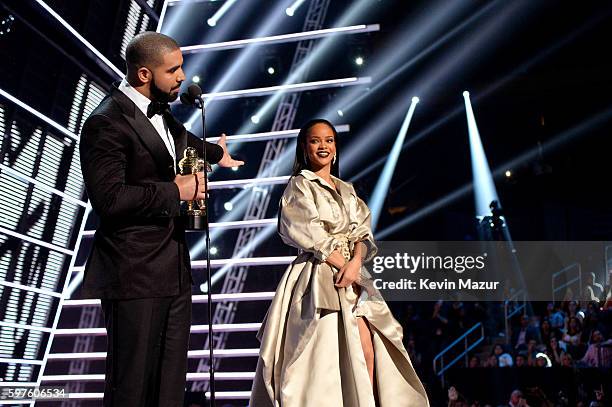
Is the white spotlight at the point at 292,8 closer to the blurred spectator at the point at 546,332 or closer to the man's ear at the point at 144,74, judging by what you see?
the man's ear at the point at 144,74

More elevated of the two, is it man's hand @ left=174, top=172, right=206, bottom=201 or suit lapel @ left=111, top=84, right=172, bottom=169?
suit lapel @ left=111, top=84, right=172, bottom=169

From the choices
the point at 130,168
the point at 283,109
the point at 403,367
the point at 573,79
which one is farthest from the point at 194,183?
the point at 573,79

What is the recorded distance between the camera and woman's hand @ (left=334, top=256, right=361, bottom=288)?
3.75 m

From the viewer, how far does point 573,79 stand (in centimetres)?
1149

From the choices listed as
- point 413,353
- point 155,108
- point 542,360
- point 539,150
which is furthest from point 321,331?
point 539,150

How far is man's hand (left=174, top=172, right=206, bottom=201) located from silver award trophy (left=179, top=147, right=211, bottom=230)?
104 mm

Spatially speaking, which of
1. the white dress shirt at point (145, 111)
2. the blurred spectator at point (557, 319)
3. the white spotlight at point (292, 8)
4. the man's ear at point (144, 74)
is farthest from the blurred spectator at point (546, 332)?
the man's ear at point (144, 74)

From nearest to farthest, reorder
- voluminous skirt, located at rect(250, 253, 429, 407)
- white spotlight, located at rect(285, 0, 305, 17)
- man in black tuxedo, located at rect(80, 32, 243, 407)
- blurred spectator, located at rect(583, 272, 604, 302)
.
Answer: man in black tuxedo, located at rect(80, 32, 243, 407), voluminous skirt, located at rect(250, 253, 429, 407), white spotlight, located at rect(285, 0, 305, 17), blurred spectator, located at rect(583, 272, 604, 302)

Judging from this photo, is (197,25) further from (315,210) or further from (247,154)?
(315,210)

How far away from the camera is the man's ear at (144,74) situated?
2459 millimetres

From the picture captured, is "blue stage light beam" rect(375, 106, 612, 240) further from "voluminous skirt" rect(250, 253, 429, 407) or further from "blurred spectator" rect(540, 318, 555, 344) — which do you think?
"voluminous skirt" rect(250, 253, 429, 407)

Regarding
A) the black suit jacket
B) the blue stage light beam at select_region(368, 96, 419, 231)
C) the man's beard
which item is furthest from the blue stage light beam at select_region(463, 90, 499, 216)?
the black suit jacket

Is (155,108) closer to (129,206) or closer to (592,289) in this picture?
(129,206)

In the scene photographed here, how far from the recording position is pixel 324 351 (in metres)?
3.67
